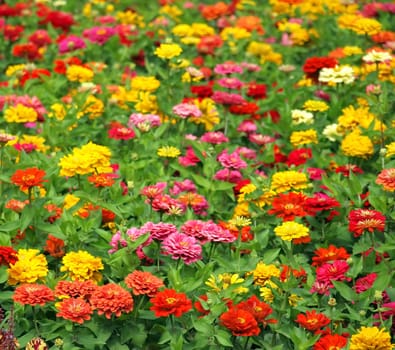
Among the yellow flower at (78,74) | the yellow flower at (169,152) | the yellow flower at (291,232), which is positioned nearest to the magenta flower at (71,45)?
the yellow flower at (78,74)

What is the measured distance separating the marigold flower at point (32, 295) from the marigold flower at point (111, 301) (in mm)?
133

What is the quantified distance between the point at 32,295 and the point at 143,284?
1.04 ft

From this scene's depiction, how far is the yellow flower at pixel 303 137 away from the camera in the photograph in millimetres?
4203

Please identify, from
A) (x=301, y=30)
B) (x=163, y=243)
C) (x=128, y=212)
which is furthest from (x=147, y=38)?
(x=163, y=243)

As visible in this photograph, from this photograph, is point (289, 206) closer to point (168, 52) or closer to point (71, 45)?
Answer: point (168, 52)

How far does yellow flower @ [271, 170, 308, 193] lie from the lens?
3.66 m

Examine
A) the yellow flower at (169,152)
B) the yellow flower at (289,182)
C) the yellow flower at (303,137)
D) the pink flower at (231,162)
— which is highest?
the yellow flower at (289,182)

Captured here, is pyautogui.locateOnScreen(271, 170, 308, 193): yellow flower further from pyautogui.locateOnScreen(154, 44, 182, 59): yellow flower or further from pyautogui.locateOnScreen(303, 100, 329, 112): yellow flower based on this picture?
pyautogui.locateOnScreen(154, 44, 182, 59): yellow flower

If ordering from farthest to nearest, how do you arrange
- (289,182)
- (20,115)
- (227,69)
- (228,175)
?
(227,69) < (20,115) < (228,175) < (289,182)

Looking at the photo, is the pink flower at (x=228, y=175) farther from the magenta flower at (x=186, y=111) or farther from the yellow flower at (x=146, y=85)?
the yellow flower at (x=146, y=85)

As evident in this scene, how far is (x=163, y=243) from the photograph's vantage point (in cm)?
312

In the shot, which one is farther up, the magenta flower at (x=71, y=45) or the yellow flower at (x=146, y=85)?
the yellow flower at (x=146, y=85)

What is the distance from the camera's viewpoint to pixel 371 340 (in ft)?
9.08

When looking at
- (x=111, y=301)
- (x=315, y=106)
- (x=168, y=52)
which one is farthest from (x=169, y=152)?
(x=111, y=301)
